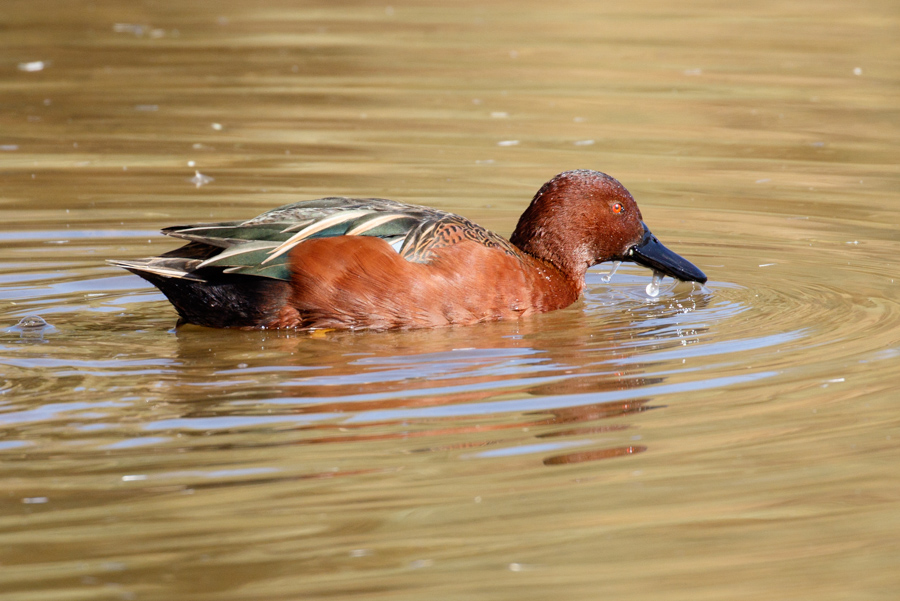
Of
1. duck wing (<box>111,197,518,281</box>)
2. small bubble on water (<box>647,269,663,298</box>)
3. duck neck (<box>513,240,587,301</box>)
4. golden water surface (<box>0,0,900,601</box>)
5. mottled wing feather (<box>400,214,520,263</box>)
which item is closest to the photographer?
golden water surface (<box>0,0,900,601</box>)

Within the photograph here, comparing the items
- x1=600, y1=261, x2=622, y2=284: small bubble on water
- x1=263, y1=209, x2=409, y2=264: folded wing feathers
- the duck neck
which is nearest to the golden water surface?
x1=600, y1=261, x2=622, y2=284: small bubble on water

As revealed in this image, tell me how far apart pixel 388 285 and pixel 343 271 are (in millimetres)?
236

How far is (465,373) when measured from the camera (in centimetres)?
557

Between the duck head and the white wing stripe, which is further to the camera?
the duck head

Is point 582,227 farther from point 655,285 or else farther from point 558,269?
point 655,285

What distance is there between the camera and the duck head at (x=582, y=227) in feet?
23.4

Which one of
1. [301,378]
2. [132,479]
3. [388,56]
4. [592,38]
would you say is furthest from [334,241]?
[592,38]

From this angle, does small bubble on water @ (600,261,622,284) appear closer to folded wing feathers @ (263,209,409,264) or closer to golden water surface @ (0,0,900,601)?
golden water surface @ (0,0,900,601)

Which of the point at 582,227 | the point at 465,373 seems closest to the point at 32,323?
the point at 465,373

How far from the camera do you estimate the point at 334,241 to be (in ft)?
20.4

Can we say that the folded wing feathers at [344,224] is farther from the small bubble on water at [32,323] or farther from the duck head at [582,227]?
the small bubble on water at [32,323]

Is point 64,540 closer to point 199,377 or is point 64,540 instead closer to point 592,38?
point 199,377

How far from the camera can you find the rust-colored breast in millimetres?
6211

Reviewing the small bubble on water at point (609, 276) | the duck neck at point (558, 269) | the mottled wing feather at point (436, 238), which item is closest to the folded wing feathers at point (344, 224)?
the mottled wing feather at point (436, 238)
